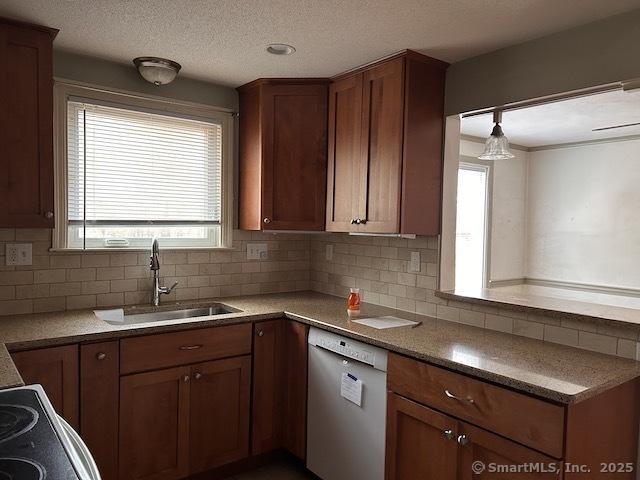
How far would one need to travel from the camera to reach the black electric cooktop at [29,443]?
3.09ft

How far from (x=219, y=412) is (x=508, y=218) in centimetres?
358

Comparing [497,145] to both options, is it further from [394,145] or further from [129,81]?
[129,81]

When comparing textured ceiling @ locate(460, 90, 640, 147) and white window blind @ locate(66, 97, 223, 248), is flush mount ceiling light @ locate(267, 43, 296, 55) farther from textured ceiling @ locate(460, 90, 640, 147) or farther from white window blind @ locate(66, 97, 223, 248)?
textured ceiling @ locate(460, 90, 640, 147)

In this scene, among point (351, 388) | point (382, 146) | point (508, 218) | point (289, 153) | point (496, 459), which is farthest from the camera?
point (508, 218)

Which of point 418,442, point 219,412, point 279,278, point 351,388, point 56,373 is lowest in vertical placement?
point 219,412

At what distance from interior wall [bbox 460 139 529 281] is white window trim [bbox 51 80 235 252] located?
2450 millimetres

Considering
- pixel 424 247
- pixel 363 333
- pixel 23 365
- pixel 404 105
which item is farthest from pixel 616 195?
pixel 23 365

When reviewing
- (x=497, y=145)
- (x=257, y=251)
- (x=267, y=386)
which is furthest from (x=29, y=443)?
(x=497, y=145)

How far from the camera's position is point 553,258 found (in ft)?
16.3

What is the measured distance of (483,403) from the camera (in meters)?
1.72

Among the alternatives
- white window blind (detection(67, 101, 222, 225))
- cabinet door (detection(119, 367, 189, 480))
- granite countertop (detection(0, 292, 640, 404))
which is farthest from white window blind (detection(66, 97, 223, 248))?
cabinet door (detection(119, 367, 189, 480))

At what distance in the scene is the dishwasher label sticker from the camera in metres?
2.23

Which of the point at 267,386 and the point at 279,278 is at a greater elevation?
the point at 279,278

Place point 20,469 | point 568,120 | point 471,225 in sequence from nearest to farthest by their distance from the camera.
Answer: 1. point 20,469
2. point 568,120
3. point 471,225
